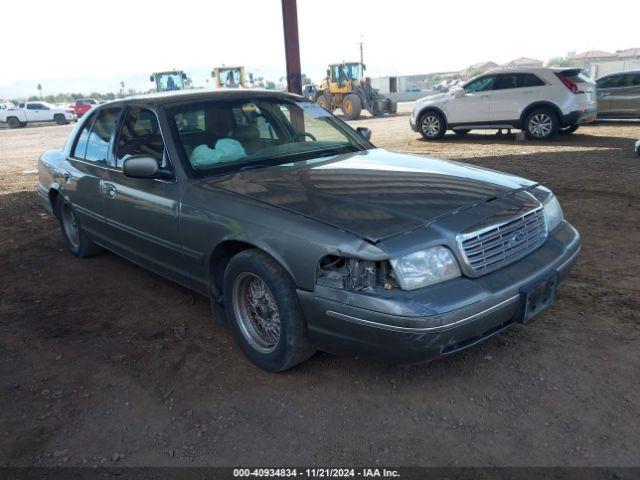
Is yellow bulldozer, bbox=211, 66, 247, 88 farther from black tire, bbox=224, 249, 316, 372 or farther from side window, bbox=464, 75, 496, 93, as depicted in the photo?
black tire, bbox=224, 249, 316, 372

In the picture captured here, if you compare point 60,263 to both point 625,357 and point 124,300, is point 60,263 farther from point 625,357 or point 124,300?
point 625,357

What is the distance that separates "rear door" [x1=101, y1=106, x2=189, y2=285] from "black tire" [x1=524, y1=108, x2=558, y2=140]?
10.3 m

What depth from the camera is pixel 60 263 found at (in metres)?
5.25

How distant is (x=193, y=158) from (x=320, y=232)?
4.44 ft

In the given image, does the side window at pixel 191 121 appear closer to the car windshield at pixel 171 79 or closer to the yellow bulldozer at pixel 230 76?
the yellow bulldozer at pixel 230 76

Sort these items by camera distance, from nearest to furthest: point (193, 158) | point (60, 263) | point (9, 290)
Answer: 1. point (193, 158)
2. point (9, 290)
3. point (60, 263)

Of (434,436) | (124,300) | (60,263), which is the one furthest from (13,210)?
(434,436)

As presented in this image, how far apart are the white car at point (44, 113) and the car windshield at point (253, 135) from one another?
108ft

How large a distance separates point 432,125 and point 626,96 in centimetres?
566

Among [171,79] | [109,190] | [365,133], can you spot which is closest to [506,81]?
[365,133]

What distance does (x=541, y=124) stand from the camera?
12.0m

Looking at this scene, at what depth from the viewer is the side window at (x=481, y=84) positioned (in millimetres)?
12639

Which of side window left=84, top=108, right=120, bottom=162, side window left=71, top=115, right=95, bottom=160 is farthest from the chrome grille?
side window left=71, top=115, right=95, bottom=160

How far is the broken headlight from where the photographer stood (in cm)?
246
